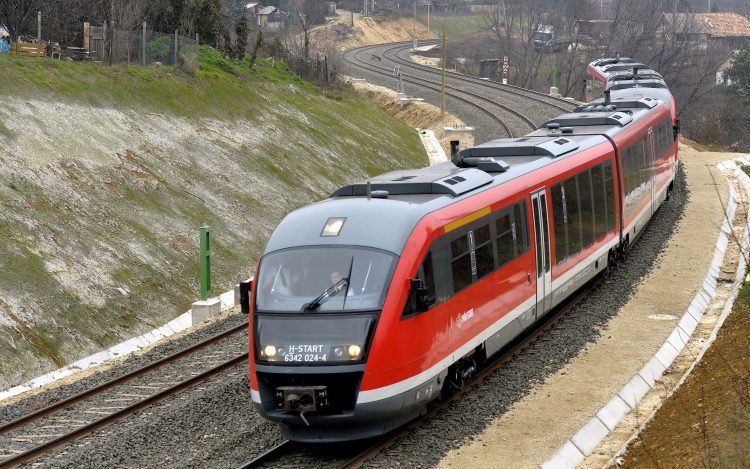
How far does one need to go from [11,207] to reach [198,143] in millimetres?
9413

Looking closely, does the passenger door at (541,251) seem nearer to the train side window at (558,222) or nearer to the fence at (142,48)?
the train side window at (558,222)

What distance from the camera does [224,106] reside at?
1216 inches

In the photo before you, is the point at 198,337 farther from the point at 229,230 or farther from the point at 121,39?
the point at 121,39

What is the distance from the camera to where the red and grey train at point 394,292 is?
903 cm

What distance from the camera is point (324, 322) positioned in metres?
9.12

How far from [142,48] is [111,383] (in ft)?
63.3

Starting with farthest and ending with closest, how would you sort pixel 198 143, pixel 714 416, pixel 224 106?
pixel 224 106
pixel 198 143
pixel 714 416

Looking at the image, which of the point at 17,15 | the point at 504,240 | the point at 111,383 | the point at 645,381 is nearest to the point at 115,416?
the point at 111,383

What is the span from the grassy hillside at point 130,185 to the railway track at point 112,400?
2.21 meters

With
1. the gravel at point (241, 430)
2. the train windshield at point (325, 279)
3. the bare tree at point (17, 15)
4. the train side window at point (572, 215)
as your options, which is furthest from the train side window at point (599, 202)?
the bare tree at point (17, 15)

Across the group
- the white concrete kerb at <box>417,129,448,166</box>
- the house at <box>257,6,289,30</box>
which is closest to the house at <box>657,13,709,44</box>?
the house at <box>257,6,289,30</box>

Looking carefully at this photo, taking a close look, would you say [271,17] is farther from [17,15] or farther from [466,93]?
[17,15]

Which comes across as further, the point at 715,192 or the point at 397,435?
the point at 715,192

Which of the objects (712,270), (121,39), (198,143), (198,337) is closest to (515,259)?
(198,337)
